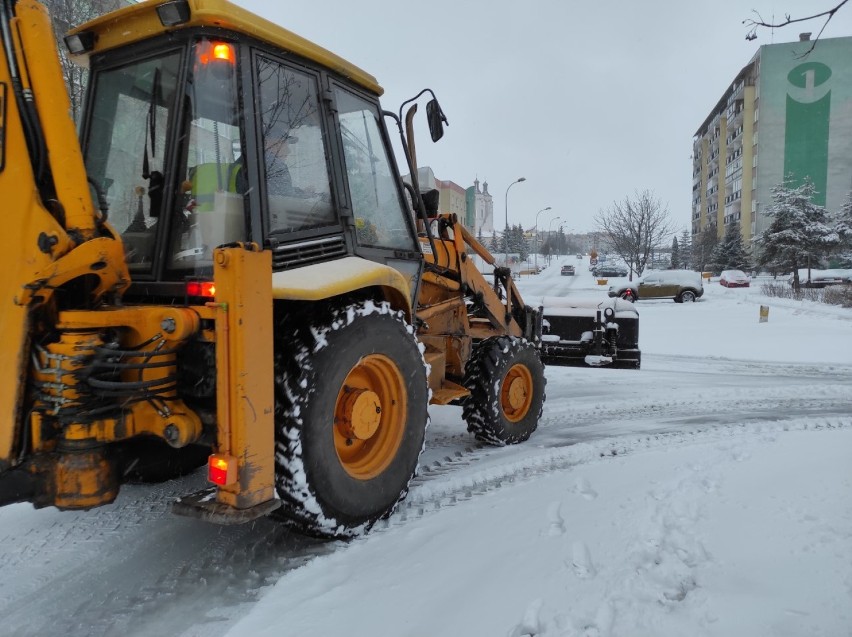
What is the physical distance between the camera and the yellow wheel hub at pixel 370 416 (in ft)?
10.2

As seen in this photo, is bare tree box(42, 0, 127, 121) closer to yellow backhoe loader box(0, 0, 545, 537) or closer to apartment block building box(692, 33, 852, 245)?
yellow backhoe loader box(0, 0, 545, 537)

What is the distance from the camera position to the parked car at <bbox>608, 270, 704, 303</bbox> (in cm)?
2720

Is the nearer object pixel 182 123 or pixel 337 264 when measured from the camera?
pixel 182 123

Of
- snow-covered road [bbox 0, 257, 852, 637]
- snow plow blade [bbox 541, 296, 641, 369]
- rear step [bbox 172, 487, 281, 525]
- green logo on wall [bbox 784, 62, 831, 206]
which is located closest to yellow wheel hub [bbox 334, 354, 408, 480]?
snow-covered road [bbox 0, 257, 852, 637]

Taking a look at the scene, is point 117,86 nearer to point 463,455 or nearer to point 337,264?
point 337,264

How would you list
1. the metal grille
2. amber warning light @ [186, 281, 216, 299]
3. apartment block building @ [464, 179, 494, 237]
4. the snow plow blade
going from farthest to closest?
1. apartment block building @ [464, 179, 494, 237]
2. the snow plow blade
3. the metal grille
4. amber warning light @ [186, 281, 216, 299]

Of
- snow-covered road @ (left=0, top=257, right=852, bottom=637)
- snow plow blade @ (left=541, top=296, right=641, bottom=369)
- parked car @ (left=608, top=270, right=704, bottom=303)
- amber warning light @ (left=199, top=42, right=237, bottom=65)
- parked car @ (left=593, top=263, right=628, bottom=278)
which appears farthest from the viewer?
parked car @ (left=593, top=263, right=628, bottom=278)

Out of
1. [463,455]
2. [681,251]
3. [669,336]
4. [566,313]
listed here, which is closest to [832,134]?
[681,251]

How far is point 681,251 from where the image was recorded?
70.0m

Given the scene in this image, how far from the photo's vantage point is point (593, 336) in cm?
722

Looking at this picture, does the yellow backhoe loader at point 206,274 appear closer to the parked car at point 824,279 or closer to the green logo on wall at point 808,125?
the parked car at point 824,279

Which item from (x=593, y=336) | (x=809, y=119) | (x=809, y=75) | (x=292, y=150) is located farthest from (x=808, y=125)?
(x=292, y=150)

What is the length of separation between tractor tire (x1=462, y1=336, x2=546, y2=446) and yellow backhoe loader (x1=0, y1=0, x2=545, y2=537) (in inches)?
51.7

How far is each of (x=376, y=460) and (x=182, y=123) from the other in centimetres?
200
